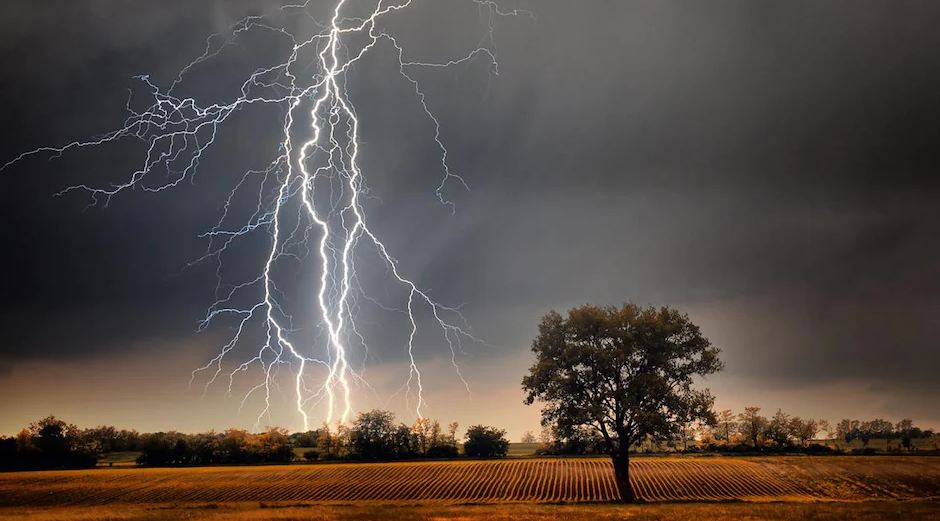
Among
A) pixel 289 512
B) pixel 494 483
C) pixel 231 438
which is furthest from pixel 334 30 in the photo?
pixel 231 438

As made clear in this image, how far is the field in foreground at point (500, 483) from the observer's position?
37.6 metres

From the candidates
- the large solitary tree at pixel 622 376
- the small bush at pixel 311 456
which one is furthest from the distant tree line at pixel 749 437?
the small bush at pixel 311 456

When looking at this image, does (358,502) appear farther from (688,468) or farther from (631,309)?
(688,468)

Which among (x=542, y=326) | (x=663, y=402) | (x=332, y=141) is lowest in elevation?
A: (x=663, y=402)

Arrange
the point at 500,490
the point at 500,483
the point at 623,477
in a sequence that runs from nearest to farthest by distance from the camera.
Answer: the point at 623,477
the point at 500,490
the point at 500,483

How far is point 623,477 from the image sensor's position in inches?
1309

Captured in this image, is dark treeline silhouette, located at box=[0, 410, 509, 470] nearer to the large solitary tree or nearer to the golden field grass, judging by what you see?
the golden field grass

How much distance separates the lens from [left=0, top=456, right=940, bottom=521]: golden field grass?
Result: 2638cm

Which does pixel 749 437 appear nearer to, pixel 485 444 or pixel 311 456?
pixel 485 444

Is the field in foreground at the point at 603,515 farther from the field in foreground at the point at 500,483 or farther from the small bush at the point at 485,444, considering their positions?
the small bush at the point at 485,444

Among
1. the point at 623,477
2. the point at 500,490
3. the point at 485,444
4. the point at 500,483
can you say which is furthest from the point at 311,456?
the point at 623,477

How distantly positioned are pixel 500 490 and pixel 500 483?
3466 millimetres

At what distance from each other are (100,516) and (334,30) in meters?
32.2

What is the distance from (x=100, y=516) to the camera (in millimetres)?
27016
